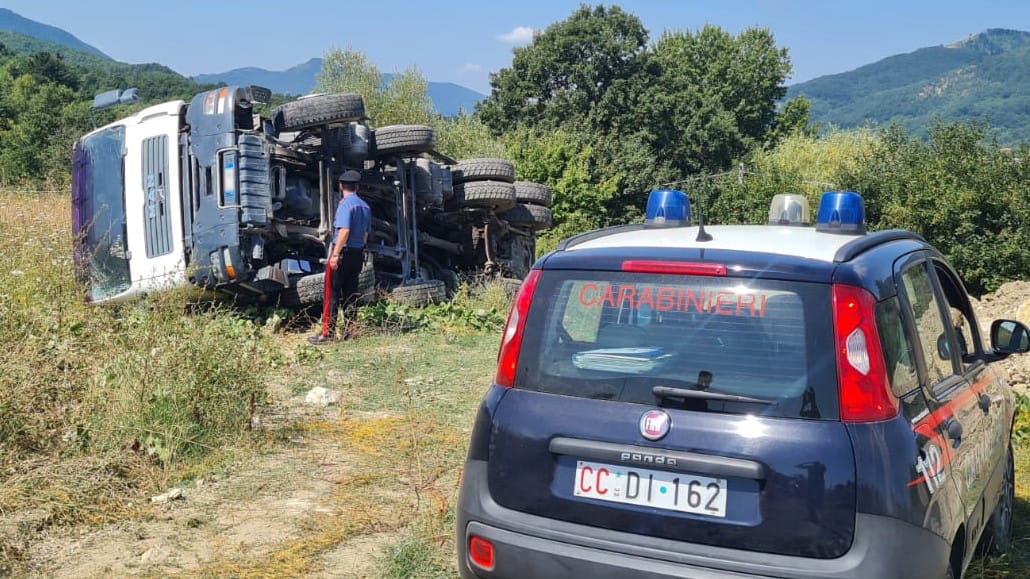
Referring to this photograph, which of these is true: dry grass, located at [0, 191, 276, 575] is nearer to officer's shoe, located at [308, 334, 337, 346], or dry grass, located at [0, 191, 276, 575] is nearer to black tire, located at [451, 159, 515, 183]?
officer's shoe, located at [308, 334, 337, 346]

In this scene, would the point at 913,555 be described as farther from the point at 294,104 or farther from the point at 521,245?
the point at 521,245

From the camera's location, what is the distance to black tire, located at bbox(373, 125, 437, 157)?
1087 centimetres

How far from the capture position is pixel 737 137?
51281 millimetres

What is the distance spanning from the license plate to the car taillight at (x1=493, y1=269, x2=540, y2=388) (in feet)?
1.38

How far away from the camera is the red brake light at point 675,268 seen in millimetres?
2776

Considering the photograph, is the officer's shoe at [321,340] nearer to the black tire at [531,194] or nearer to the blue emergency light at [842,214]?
the black tire at [531,194]

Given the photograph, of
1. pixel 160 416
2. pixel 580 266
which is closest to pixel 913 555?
pixel 580 266

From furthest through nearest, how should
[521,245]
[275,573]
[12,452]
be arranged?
1. [521,245]
2. [12,452]
3. [275,573]

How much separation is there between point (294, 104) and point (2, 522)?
6.72m

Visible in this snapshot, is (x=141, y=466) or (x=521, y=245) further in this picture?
(x=521, y=245)

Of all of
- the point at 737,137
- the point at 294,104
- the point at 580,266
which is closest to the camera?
the point at 580,266

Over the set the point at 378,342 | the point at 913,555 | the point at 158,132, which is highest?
the point at 158,132

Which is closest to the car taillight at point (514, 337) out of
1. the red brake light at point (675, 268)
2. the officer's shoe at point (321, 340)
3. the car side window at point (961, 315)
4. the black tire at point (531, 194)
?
the red brake light at point (675, 268)

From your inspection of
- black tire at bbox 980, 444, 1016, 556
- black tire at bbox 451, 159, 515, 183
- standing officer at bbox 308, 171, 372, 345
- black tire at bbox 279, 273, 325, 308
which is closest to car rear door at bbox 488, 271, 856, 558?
black tire at bbox 980, 444, 1016, 556
